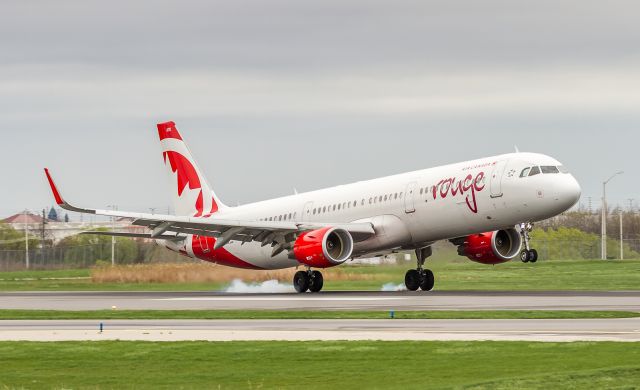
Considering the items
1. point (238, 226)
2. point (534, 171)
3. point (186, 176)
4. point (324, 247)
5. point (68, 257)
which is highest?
point (186, 176)

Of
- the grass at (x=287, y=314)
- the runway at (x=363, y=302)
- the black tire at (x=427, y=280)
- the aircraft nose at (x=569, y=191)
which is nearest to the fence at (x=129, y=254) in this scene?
the black tire at (x=427, y=280)

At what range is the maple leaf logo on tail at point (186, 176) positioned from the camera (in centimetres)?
6538

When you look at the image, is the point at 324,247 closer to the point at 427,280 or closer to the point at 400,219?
the point at 400,219

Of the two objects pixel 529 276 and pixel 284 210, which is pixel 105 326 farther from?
pixel 529 276

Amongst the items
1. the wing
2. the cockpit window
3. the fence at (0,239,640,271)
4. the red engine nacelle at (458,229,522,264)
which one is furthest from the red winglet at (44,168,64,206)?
the fence at (0,239,640,271)

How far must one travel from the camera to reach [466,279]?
231 feet

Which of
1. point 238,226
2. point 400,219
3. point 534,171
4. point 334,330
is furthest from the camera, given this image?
point 238,226

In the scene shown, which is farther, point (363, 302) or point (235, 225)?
point (235, 225)

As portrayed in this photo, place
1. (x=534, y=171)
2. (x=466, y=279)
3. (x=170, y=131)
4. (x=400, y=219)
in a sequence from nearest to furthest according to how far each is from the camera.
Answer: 1. (x=534, y=171)
2. (x=400, y=219)
3. (x=170, y=131)
4. (x=466, y=279)

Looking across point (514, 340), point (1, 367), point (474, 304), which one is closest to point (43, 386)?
point (1, 367)

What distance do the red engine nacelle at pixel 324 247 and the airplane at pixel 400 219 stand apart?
0.13 feet

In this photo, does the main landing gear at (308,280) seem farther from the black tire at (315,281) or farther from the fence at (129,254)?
the fence at (129,254)

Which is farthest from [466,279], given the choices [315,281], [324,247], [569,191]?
[569,191]

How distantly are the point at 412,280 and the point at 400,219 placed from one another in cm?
401
